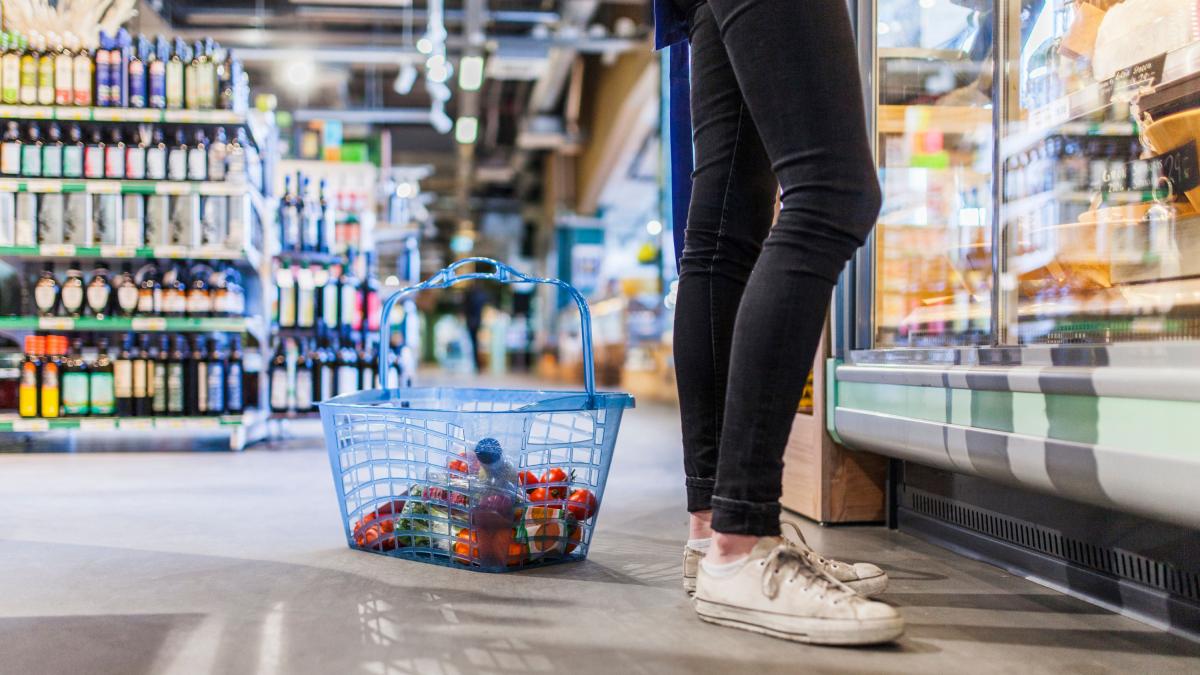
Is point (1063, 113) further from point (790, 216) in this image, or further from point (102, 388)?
point (102, 388)

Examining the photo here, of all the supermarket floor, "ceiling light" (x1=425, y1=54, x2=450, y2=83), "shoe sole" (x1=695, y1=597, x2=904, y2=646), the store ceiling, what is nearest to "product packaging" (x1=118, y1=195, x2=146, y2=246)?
the supermarket floor

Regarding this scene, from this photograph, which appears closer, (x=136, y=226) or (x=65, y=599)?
(x=65, y=599)

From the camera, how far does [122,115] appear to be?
168 inches

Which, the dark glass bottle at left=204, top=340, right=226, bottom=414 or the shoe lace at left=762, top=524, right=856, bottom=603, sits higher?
the dark glass bottle at left=204, top=340, right=226, bottom=414

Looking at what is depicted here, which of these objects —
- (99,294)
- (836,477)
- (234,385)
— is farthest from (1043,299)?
(99,294)

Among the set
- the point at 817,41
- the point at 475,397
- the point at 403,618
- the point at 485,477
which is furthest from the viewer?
the point at 475,397

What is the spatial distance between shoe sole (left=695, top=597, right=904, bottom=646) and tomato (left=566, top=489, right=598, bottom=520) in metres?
0.47

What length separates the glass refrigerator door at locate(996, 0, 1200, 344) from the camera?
1.65 metres

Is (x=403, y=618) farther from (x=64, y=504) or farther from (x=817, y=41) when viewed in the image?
(x=64, y=504)

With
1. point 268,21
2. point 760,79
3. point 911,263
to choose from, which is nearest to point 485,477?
point 760,79

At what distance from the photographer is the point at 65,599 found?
1.56m

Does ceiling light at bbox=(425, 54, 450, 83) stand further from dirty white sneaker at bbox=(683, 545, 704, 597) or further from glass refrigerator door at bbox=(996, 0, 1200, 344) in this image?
dirty white sneaker at bbox=(683, 545, 704, 597)

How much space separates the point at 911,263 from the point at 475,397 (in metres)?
1.22

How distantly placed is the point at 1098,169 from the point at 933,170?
2.62ft
